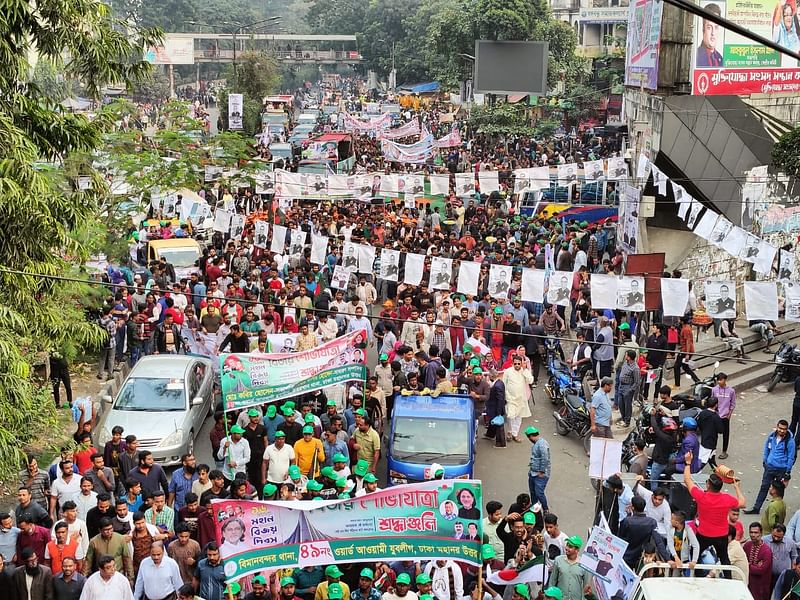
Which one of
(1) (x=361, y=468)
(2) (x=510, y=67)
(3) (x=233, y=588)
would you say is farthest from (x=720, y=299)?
(2) (x=510, y=67)

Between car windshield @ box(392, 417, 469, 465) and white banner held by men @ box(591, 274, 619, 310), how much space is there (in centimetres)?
407

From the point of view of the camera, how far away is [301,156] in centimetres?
4200

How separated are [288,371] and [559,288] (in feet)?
19.8

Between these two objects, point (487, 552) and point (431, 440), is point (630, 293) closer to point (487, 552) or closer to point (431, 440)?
point (431, 440)

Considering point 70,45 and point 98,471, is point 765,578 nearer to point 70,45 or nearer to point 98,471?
point 98,471

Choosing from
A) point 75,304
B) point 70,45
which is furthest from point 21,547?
point 75,304

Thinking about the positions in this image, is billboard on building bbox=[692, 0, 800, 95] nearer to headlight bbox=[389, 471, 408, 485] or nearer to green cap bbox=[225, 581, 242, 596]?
headlight bbox=[389, 471, 408, 485]

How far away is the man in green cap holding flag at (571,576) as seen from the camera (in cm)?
949

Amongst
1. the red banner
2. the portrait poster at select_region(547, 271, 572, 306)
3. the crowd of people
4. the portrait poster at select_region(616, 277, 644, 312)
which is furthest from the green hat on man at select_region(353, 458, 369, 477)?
the red banner

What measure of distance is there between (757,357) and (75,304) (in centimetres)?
1195

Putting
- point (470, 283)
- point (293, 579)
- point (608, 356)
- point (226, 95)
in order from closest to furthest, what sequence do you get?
point (293, 579)
point (608, 356)
point (470, 283)
point (226, 95)

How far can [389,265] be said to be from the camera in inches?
780

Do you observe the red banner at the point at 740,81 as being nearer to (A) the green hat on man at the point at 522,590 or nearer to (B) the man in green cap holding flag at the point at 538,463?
(B) the man in green cap holding flag at the point at 538,463

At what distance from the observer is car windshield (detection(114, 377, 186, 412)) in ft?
49.1
